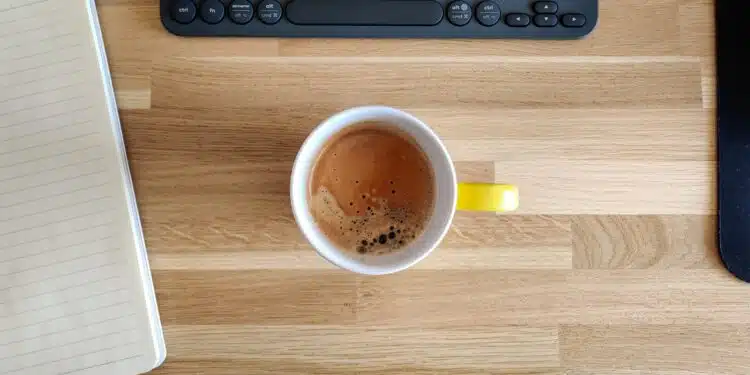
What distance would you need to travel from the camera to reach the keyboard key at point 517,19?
531 millimetres

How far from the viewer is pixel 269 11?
1.73 feet

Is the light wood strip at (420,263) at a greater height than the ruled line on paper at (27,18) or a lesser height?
lesser

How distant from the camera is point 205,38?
0.54 metres

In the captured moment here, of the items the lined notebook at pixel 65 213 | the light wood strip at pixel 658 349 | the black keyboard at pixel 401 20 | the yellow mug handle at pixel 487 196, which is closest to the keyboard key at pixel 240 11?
the black keyboard at pixel 401 20

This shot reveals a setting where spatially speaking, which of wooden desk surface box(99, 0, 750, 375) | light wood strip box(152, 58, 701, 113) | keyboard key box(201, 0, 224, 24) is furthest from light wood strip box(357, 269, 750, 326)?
keyboard key box(201, 0, 224, 24)

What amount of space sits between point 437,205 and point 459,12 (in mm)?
164

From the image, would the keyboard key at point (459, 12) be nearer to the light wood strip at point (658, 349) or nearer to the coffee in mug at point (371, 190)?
the coffee in mug at point (371, 190)

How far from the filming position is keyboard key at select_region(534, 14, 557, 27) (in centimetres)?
53

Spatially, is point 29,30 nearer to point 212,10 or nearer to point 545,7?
point 212,10

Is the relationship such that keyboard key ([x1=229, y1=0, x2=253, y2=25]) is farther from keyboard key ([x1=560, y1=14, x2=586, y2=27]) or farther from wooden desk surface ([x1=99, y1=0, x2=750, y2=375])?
keyboard key ([x1=560, y1=14, x2=586, y2=27])

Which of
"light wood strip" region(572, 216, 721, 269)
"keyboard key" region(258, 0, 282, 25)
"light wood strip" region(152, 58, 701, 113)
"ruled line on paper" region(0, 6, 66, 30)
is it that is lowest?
"light wood strip" region(572, 216, 721, 269)

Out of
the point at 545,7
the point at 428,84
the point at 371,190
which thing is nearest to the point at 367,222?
the point at 371,190

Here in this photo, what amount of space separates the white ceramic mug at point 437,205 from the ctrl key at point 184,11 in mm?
156

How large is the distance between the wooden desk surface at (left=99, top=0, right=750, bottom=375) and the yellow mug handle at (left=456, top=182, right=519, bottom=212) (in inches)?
2.8
